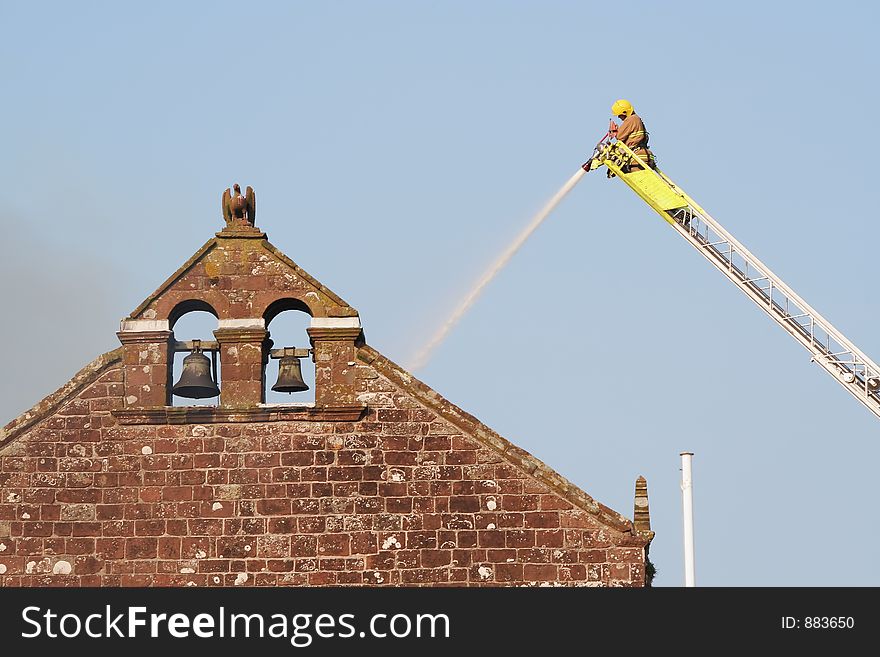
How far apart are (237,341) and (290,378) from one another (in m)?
0.89

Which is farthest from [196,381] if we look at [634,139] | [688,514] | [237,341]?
[634,139]

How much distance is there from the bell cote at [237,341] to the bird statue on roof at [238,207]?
156 millimetres

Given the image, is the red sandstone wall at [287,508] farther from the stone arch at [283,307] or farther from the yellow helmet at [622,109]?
the yellow helmet at [622,109]

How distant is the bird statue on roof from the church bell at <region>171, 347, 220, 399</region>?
2008mm

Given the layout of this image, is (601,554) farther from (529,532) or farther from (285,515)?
(285,515)

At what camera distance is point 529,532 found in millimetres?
26250

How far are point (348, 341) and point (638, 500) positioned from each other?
14.6 ft

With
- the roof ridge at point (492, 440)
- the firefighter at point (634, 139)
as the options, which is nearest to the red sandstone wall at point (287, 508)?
the roof ridge at point (492, 440)

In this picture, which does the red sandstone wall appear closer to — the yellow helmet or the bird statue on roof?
the bird statue on roof

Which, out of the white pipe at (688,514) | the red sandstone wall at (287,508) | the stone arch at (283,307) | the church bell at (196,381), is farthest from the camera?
the white pipe at (688,514)

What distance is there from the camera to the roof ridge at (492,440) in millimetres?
26281

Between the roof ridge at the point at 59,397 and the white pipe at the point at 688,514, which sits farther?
the white pipe at the point at 688,514

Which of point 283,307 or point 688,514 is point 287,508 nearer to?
point 283,307

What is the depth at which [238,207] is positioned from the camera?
1099 inches
